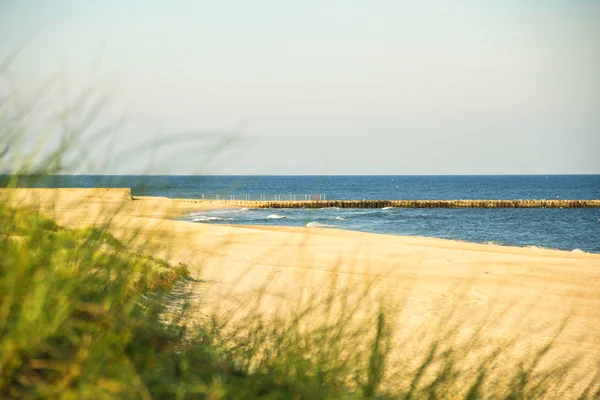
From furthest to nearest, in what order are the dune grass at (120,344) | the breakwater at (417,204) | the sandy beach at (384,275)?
the breakwater at (417,204) → the sandy beach at (384,275) → the dune grass at (120,344)

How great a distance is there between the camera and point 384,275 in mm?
2535

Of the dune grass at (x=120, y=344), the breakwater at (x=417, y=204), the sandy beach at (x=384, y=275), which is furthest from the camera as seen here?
the breakwater at (x=417, y=204)

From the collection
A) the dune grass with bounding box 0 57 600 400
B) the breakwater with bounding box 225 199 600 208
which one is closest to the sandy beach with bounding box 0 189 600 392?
the dune grass with bounding box 0 57 600 400

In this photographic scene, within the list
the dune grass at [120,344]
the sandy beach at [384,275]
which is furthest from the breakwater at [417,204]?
the dune grass at [120,344]

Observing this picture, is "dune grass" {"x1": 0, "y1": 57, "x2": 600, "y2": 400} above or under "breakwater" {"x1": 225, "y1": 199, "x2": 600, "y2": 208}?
above

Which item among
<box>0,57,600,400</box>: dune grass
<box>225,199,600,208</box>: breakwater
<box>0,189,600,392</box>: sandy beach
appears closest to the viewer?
<box>0,57,600,400</box>: dune grass

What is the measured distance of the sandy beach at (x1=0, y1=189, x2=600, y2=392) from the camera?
222 cm

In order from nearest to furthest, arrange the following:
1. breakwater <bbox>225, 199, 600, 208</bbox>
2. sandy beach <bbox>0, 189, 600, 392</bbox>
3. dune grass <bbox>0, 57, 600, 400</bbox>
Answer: dune grass <bbox>0, 57, 600, 400</bbox>
sandy beach <bbox>0, 189, 600, 392</bbox>
breakwater <bbox>225, 199, 600, 208</bbox>

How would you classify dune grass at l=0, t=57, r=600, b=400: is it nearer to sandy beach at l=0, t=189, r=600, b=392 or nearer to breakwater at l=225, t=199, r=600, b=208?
sandy beach at l=0, t=189, r=600, b=392

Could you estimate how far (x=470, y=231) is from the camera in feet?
142

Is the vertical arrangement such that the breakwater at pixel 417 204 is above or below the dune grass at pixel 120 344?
below

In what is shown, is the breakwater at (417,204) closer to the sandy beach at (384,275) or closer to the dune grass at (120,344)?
the sandy beach at (384,275)

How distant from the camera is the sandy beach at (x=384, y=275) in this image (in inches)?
87.6

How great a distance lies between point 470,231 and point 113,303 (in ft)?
141
